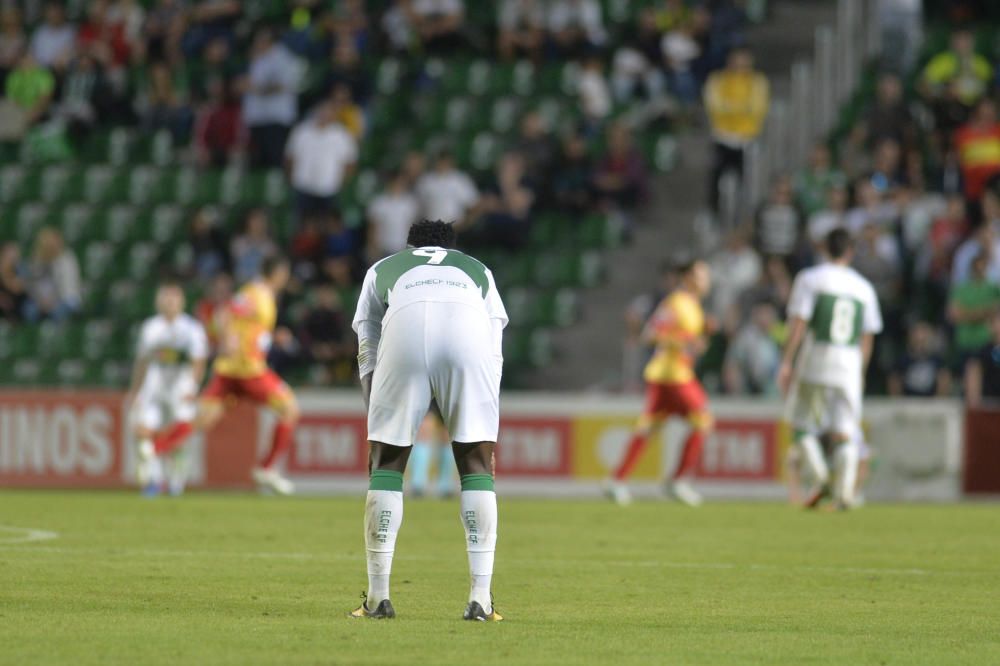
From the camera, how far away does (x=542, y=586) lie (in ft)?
36.6

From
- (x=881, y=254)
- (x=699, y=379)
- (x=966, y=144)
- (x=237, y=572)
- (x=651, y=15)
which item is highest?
(x=651, y=15)

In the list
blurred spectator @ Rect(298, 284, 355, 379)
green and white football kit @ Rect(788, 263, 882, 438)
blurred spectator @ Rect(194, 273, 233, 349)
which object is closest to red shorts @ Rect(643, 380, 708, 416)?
green and white football kit @ Rect(788, 263, 882, 438)

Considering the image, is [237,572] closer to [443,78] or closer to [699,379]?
[699,379]

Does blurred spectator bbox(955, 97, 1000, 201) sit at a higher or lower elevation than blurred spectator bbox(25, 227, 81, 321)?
higher

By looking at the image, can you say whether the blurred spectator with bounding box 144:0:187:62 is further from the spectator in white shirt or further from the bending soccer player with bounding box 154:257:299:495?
the bending soccer player with bounding box 154:257:299:495

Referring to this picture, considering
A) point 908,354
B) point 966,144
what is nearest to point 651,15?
point 966,144

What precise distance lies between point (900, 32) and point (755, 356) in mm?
6385

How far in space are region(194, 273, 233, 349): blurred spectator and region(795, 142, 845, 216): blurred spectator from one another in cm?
707

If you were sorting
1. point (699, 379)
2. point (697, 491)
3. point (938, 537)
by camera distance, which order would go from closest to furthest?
point (938, 537) → point (697, 491) → point (699, 379)

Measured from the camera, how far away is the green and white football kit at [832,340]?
17547 millimetres

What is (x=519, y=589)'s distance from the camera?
10.9 m

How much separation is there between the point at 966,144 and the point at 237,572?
14.3 meters

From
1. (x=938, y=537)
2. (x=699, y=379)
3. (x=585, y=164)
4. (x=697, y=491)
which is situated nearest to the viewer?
(x=938, y=537)

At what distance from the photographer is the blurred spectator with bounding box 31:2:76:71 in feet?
97.3
